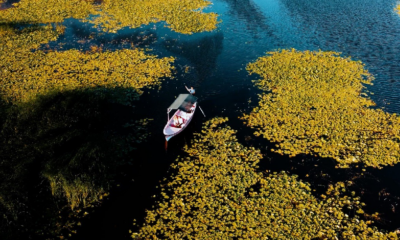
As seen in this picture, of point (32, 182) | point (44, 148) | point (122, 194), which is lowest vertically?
point (122, 194)

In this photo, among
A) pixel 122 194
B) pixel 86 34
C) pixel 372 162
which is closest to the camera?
pixel 122 194

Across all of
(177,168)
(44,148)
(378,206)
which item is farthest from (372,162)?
(44,148)

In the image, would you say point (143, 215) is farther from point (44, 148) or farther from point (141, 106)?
point (141, 106)

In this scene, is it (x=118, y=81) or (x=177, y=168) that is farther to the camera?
(x=118, y=81)

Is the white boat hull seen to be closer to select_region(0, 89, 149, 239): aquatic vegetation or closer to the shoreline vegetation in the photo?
the shoreline vegetation

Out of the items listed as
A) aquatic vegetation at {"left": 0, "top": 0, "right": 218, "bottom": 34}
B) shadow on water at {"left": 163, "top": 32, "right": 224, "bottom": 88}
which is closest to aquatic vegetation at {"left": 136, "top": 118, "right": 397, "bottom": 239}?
shadow on water at {"left": 163, "top": 32, "right": 224, "bottom": 88}

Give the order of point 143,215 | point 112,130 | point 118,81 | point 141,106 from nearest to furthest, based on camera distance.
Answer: point 143,215 < point 112,130 < point 141,106 < point 118,81

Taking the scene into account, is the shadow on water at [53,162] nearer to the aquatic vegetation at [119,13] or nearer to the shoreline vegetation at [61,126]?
the shoreline vegetation at [61,126]

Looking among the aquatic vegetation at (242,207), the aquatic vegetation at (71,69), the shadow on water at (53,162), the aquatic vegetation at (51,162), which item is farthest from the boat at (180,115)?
the aquatic vegetation at (71,69)
